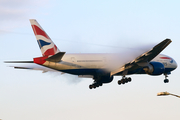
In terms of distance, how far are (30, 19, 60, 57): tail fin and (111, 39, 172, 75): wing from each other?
10442 millimetres

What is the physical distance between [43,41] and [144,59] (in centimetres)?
1525

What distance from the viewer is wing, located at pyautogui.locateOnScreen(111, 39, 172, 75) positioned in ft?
157

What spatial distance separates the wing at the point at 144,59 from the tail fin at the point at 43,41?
10.4 metres

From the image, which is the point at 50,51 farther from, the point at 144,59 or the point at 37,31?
the point at 144,59

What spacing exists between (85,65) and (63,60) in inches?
145

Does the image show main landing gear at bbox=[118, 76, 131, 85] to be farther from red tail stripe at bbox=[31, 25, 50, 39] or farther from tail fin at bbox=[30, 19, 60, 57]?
red tail stripe at bbox=[31, 25, 50, 39]

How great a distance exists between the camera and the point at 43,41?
53562mm

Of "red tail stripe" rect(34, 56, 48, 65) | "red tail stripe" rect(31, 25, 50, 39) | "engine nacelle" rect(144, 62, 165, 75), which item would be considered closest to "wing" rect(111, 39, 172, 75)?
"engine nacelle" rect(144, 62, 165, 75)

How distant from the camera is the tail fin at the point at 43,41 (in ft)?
175

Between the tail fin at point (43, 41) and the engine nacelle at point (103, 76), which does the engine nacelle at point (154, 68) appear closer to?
the engine nacelle at point (103, 76)

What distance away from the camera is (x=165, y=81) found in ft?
202

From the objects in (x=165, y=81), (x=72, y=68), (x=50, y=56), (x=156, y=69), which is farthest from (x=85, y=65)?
(x=165, y=81)

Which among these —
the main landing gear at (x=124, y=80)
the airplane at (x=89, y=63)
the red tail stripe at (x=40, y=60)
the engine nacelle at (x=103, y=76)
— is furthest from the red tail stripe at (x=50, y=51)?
the main landing gear at (x=124, y=80)

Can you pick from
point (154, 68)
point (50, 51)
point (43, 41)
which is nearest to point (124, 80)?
point (154, 68)
